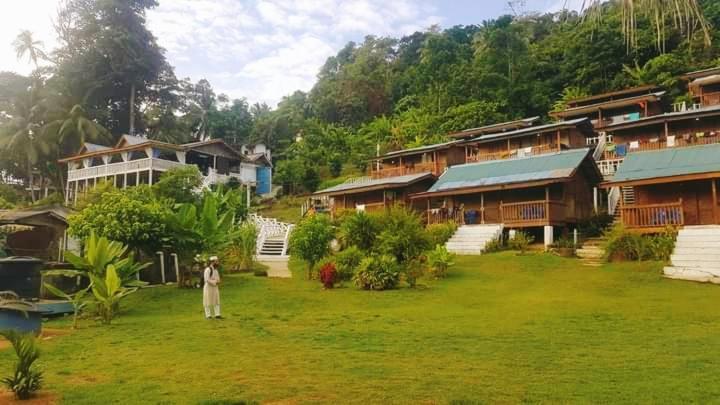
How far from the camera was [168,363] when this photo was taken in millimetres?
7703

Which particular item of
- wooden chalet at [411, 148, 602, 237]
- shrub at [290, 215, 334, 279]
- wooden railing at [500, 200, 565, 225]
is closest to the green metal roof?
wooden chalet at [411, 148, 602, 237]

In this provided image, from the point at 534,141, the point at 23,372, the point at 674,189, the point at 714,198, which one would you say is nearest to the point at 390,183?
the point at 534,141

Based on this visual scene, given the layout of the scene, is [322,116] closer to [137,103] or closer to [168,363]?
[137,103]

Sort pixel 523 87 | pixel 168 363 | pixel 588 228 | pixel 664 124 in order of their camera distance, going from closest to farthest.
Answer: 1. pixel 168 363
2. pixel 588 228
3. pixel 664 124
4. pixel 523 87

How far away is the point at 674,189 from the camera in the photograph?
21.9 metres

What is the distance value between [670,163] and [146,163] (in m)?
33.1

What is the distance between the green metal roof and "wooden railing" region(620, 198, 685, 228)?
1207 mm

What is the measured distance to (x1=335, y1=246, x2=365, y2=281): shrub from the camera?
1795 centimetres

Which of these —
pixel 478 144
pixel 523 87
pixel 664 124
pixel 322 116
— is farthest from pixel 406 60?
pixel 664 124

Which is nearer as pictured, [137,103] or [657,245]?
[657,245]

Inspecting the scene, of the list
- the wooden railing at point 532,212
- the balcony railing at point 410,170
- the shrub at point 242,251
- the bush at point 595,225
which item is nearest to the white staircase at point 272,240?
the shrub at point 242,251

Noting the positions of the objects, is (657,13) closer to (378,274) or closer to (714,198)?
(378,274)

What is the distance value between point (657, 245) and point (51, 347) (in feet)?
61.0

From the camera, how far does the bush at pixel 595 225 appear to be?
79.6ft
